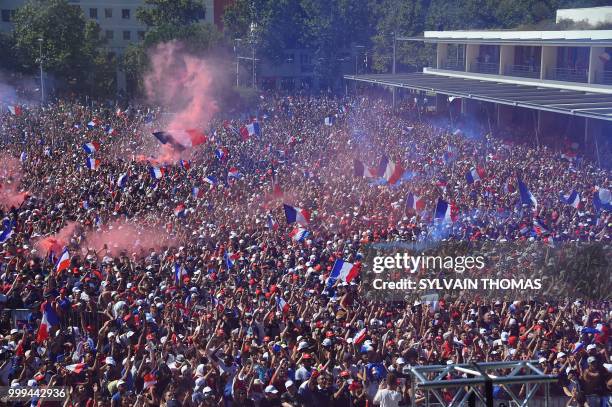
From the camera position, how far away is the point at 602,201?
19.0 metres

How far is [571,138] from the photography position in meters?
34.3

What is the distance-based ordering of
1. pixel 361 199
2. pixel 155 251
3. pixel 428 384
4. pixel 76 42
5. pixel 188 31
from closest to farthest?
pixel 428 384 < pixel 155 251 < pixel 361 199 < pixel 76 42 < pixel 188 31

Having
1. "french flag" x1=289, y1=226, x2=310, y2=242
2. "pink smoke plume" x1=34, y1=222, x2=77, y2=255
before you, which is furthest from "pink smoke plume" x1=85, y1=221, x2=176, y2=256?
"french flag" x1=289, y1=226, x2=310, y2=242

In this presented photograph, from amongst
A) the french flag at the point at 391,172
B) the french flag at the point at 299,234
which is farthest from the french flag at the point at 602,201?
the french flag at the point at 299,234

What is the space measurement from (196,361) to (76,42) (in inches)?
1925

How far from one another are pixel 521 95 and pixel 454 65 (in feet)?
56.0

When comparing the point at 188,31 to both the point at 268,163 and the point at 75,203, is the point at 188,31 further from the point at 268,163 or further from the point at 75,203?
the point at 75,203

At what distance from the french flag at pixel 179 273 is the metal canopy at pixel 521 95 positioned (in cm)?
1573

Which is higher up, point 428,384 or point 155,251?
point 428,384

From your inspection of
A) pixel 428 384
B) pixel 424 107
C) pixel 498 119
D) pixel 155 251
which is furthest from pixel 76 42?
pixel 428 384

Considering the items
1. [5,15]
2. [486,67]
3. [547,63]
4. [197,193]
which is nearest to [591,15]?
[486,67]

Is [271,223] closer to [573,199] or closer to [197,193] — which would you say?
[197,193]

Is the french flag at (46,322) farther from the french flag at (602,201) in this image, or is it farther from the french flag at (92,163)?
the french flag at (92,163)

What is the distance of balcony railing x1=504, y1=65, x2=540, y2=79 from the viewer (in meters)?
40.9
